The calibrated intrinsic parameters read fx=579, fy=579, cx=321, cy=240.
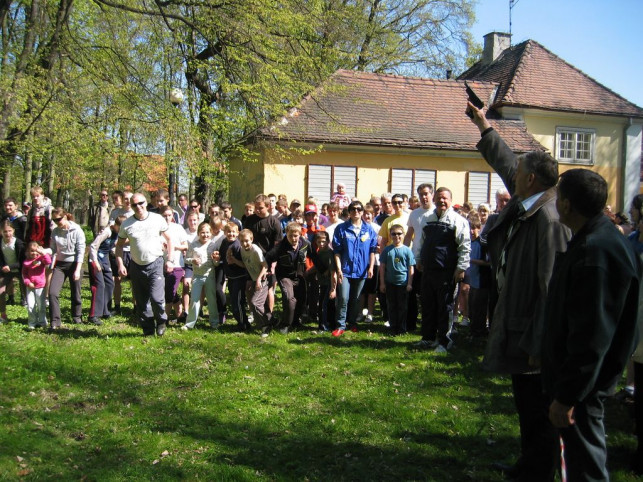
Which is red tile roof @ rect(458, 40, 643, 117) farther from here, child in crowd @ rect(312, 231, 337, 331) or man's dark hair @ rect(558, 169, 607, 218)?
man's dark hair @ rect(558, 169, 607, 218)

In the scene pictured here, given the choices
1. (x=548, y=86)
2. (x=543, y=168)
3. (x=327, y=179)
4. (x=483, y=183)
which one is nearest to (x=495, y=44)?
(x=548, y=86)

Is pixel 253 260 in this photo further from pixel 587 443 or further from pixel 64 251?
pixel 587 443

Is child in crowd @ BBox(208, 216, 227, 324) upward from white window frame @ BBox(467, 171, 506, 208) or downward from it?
downward

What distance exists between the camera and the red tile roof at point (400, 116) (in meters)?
22.0

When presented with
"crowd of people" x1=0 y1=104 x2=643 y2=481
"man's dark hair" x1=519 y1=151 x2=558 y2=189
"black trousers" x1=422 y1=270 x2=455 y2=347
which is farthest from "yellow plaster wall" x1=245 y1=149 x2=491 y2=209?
"man's dark hair" x1=519 y1=151 x2=558 y2=189

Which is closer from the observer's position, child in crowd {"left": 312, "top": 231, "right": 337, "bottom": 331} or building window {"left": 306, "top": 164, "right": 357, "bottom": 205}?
child in crowd {"left": 312, "top": 231, "right": 337, "bottom": 331}

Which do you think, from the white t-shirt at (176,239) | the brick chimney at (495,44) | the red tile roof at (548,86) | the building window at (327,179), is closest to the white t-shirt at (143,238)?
the white t-shirt at (176,239)

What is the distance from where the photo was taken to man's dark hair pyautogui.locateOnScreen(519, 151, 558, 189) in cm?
390

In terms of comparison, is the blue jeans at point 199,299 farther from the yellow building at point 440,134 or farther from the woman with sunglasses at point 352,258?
the yellow building at point 440,134

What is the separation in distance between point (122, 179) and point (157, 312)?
22.5 metres

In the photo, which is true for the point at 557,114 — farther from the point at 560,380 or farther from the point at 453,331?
the point at 560,380

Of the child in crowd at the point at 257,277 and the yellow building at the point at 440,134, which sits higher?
the yellow building at the point at 440,134

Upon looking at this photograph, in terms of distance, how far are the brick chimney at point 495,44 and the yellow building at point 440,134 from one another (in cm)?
81

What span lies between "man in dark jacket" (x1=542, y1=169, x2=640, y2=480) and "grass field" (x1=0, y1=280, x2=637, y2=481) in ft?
4.92
